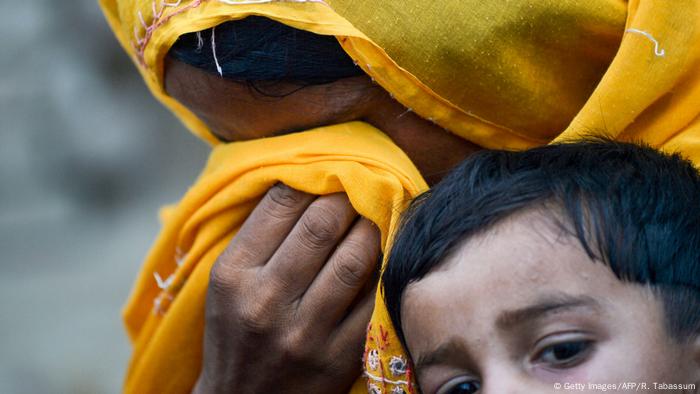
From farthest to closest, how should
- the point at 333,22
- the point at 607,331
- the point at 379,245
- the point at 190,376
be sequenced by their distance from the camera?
1. the point at 190,376
2. the point at 379,245
3. the point at 333,22
4. the point at 607,331

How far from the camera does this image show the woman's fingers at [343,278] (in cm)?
191

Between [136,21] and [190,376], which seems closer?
[136,21]

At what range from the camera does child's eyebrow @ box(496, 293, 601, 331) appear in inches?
53.8

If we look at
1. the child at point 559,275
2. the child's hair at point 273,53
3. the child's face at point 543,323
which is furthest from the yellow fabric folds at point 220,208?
the child's face at point 543,323

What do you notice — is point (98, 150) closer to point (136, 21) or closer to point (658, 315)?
point (136, 21)

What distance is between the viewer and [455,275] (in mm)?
1488

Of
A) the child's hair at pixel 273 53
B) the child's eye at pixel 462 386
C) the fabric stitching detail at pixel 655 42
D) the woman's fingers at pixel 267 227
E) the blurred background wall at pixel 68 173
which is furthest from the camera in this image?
the blurred background wall at pixel 68 173

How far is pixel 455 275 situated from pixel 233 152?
0.72m

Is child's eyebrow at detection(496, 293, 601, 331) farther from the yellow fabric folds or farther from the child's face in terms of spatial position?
the yellow fabric folds

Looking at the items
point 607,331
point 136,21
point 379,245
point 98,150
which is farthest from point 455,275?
point 98,150

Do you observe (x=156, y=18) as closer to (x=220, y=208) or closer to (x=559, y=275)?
(x=220, y=208)

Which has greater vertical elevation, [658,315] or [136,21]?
[136,21]

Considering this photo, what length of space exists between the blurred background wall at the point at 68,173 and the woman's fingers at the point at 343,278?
2.78 metres

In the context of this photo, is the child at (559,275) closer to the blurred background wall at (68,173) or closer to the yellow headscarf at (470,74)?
the yellow headscarf at (470,74)
